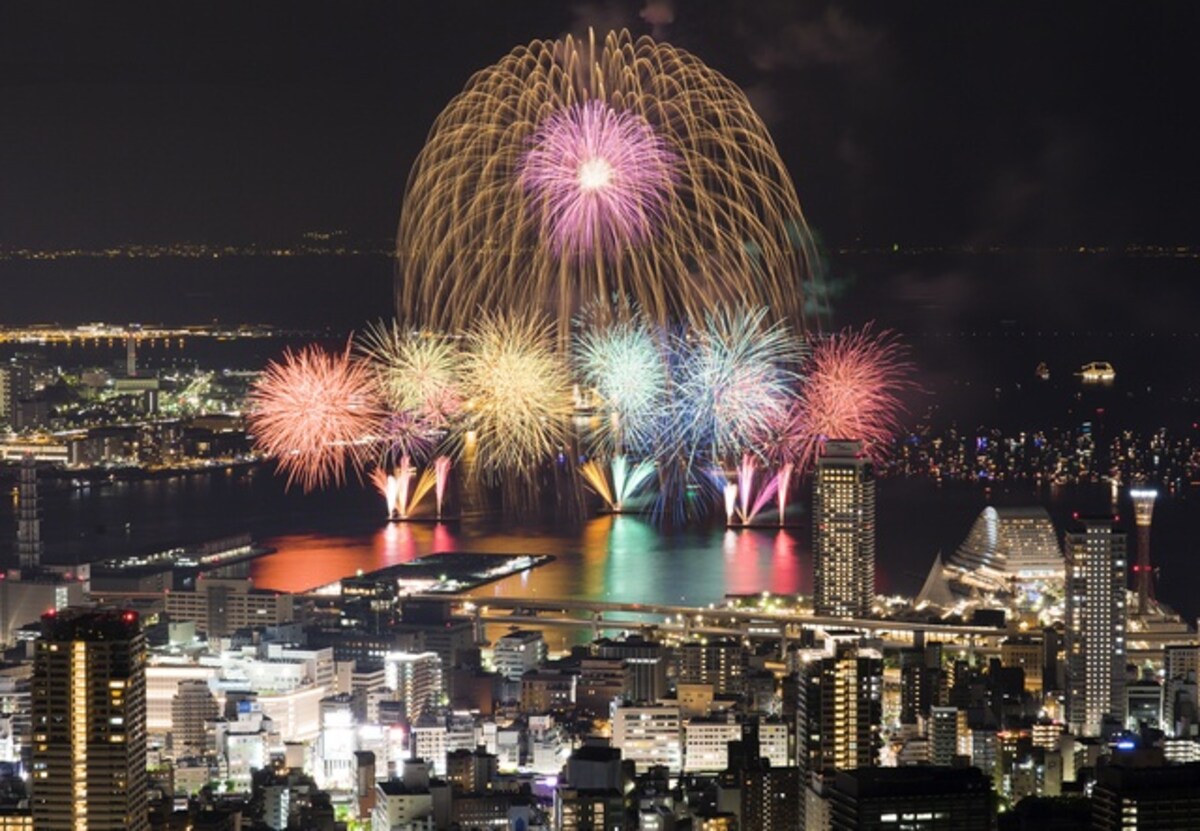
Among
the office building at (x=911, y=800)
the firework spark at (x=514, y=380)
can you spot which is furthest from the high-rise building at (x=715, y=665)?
the office building at (x=911, y=800)

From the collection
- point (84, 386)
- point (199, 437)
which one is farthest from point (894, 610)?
point (84, 386)

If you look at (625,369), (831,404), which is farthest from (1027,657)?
(831,404)

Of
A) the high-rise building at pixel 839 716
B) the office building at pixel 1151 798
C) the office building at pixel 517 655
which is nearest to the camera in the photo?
the office building at pixel 1151 798

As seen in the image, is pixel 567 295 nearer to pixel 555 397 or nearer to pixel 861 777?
pixel 555 397

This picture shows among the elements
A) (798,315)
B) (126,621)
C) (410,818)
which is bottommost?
(410,818)

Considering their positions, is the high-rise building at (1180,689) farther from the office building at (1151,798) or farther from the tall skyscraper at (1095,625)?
the office building at (1151,798)
